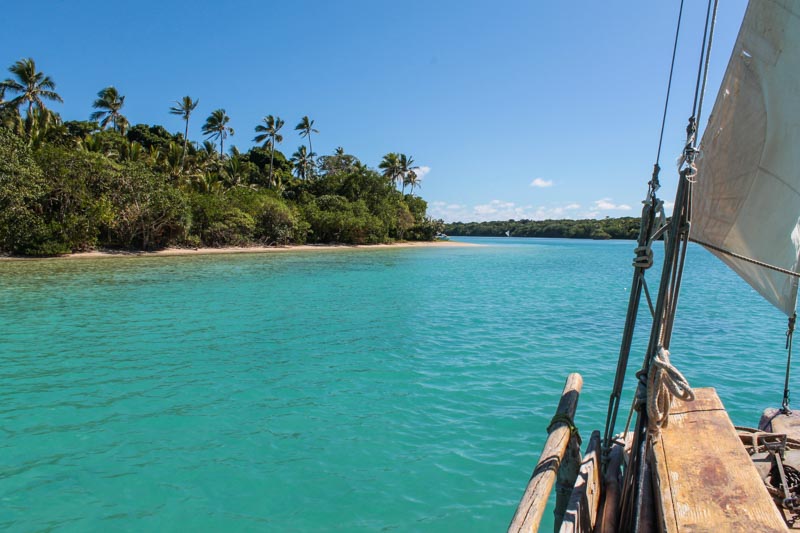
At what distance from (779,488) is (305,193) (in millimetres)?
61661

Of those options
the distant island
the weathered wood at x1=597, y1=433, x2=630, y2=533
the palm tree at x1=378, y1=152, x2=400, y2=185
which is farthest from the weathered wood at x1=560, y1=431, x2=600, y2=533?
the distant island

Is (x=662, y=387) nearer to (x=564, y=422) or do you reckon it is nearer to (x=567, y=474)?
(x=564, y=422)

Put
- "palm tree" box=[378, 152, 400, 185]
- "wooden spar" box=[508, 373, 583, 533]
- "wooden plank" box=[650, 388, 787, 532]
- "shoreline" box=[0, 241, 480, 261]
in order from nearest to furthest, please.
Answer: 1. "wooden plank" box=[650, 388, 787, 532]
2. "wooden spar" box=[508, 373, 583, 533]
3. "shoreline" box=[0, 241, 480, 261]
4. "palm tree" box=[378, 152, 400, 185]

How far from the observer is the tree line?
31922mm

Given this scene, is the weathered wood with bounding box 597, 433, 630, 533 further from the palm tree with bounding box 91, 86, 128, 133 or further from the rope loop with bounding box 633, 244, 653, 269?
the palm tree with bounding box 91, 86, 128, 133

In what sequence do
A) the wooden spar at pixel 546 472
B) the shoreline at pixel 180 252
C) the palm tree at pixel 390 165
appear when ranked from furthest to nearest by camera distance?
the palm tree at pixel 390 165, the shoreline at pixel 180 252, the wooden spar at pixel 546 472

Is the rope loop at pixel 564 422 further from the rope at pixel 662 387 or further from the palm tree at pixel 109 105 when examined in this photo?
the palm tree at pixel 109 105

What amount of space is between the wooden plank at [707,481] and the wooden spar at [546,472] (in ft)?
1.75

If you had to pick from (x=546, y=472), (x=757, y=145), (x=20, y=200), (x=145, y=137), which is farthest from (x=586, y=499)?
(x=145, y=137)

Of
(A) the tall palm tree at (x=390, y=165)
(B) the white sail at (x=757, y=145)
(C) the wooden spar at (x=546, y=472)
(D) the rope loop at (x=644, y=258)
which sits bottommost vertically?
(C) the wooden spar at (x=546, y=472)

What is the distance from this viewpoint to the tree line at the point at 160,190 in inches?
1257

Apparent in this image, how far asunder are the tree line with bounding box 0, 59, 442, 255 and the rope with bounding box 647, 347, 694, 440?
35142 millimetres

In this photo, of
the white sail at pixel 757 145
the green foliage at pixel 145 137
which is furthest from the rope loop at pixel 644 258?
the green foliage at pixel 145 137

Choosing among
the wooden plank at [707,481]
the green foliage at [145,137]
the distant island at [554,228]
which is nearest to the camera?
the wooden plank at [707,481]
